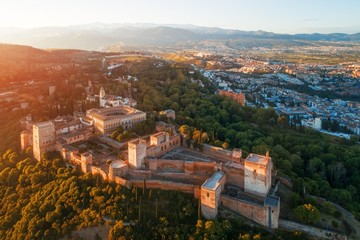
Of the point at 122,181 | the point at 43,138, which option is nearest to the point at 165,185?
the point at 122,181

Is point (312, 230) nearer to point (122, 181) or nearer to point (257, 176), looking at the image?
point (257, 176)

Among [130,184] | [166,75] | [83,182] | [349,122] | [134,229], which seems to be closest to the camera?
[134,229]

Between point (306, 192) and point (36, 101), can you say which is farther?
point (36, 101)

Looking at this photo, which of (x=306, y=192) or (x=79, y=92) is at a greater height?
(x=79, y=92)

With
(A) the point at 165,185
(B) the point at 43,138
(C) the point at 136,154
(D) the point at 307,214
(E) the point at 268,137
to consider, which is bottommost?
(D) the point at 307,214

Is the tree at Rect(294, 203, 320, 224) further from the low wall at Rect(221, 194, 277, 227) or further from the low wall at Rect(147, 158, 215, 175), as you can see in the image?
the low wall at Rect(147, 158, 215, 175)

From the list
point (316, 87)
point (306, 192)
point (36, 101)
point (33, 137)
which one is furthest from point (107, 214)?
point (316, 87)

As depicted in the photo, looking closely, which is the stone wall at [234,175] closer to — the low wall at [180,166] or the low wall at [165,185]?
the low wall at [180,166]

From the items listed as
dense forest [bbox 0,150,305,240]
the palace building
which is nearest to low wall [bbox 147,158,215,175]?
dense forest [bbox 0,150,305,240]

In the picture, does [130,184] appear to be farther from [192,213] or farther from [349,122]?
[349,122]
